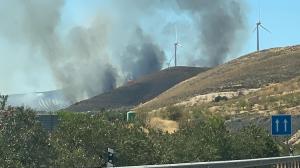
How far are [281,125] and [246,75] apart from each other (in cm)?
9979

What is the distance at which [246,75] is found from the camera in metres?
132

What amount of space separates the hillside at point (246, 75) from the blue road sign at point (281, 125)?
81.7 meters

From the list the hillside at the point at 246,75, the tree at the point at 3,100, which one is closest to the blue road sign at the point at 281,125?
the tree at the point at 3,100

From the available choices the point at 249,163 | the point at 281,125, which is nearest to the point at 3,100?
the point at 249,163

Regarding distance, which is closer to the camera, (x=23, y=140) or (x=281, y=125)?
(x=23, y=140)

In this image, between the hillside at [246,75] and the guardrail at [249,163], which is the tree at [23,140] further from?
the hillside at [246,75]

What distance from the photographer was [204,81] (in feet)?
475

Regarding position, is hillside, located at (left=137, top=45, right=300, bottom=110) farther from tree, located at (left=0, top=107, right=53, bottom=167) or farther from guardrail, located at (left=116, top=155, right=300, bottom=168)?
tree, located at (left=0, top=107, right=53, bottom=167)

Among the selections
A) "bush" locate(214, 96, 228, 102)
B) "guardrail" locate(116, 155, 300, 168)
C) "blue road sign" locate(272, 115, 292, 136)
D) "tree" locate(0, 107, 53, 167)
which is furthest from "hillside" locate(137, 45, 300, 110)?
"tree" locate(0, 107, 53, 167)

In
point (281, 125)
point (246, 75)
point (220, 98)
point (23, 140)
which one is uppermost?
point (246, 75)

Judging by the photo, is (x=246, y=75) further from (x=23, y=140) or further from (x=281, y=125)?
(x=23, y=140)

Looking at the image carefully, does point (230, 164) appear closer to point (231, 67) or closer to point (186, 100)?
point (186, 100)

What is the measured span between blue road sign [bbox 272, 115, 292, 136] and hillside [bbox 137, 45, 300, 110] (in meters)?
81.7

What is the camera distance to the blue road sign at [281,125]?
32438 mm
